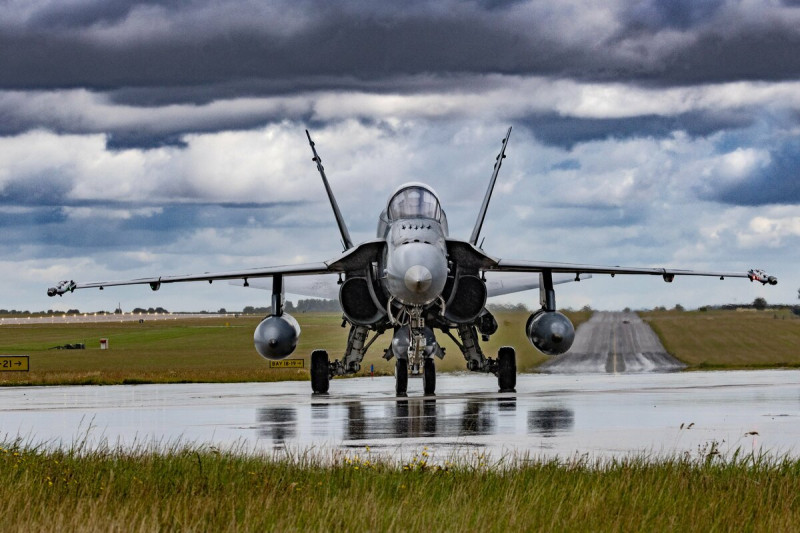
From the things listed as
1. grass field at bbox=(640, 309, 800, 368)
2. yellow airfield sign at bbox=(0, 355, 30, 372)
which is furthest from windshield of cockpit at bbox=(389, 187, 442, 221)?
yellow airfield sign at bbox=(0, 355, 30, 372)

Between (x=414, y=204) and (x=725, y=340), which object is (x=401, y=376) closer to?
(x=414, y=204)

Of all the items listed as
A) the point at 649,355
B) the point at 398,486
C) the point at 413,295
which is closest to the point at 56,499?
the point at 398,486

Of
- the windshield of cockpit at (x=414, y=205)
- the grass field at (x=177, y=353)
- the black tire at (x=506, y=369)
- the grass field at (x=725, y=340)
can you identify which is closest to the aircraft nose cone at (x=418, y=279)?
the windshield of cockpit at (x=414, y=205)

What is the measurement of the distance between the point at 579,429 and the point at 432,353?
7810 mm

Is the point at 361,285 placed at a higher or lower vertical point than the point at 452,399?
higher

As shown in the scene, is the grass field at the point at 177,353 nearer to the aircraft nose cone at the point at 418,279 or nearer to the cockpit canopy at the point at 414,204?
the cockpit canopy at the point at 414,204

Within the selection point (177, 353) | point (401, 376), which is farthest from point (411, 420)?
point (177, 353)

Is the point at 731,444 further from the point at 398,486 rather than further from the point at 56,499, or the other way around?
the point at 56,499

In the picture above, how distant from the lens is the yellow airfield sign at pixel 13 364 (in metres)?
47.6

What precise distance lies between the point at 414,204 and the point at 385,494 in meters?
15.0

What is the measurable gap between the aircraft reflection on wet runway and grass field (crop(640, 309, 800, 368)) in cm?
2614

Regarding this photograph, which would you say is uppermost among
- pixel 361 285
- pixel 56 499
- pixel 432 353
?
pixel 361 285

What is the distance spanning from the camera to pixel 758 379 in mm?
31844

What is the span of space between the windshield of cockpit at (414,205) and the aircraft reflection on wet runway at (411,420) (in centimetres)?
390
